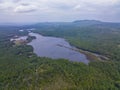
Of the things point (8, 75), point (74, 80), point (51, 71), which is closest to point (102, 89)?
point (74, 80)

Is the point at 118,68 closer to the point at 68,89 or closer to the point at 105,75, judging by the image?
the point at 105,75

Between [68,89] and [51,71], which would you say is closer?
[68,89]

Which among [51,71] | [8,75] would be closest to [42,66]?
[51,71]

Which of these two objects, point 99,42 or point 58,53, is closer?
point 58,53

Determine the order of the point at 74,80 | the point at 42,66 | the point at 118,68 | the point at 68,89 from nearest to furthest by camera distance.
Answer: the point at 68,89 < the point at 74,80 < the point at 42,66 < the point at 118,68

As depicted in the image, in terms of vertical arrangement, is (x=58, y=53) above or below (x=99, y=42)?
above

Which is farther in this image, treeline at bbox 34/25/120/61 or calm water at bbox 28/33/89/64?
treeline at bbox 34/25/120/61

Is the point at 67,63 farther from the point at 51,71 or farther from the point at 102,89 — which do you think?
the point at 102,89

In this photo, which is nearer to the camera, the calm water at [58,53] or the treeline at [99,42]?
the calm water at [58,53]

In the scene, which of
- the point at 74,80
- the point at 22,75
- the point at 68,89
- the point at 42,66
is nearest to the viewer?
the point at 68,89
